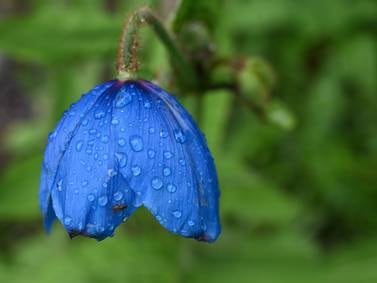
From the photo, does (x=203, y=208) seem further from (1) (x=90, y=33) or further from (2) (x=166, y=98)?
(1) (x=90, y=33)

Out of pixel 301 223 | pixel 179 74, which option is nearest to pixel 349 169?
pixel 301 223

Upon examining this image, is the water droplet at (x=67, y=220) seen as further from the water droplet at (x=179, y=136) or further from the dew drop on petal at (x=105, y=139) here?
the water droplet at (x=179, y=136)

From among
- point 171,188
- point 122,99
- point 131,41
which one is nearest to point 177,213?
point 171,188

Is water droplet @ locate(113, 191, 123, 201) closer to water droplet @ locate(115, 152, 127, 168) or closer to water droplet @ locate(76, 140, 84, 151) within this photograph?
water droplet @ locate(115, 152, 127, 168)

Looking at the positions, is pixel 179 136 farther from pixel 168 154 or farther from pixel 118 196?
pixel 118 196

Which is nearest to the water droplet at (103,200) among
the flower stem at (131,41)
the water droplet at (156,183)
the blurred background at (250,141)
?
the water droplet at (156,183)

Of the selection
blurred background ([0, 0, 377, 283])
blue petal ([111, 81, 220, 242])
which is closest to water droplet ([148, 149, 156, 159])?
blue petal ([111, 81, 220, 242])
